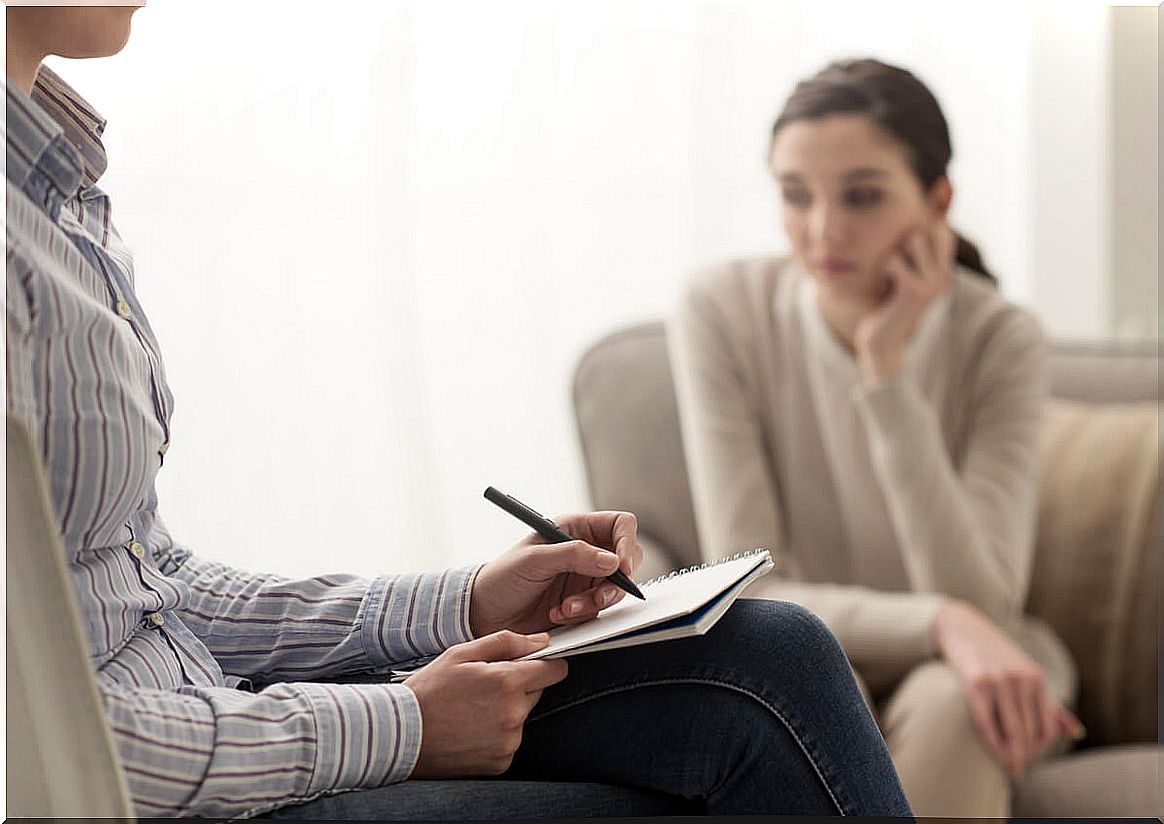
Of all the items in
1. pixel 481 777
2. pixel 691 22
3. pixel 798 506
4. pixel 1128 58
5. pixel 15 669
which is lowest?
pixel 798 506

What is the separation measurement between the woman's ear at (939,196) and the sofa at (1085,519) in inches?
10.5

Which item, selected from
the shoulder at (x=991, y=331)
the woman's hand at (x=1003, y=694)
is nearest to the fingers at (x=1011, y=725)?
the woman's hand at (x=1003, y=694)

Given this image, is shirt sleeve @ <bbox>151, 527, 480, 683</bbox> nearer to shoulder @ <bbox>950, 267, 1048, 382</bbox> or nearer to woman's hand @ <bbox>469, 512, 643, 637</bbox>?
woman's hand @ <bbox>469, 512, 643, 637</bbox>

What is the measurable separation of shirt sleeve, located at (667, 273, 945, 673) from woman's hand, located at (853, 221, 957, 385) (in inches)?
7.2

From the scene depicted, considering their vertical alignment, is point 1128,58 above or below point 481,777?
above

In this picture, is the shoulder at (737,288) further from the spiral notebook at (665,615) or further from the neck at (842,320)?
the spiral notebook at (665,615)

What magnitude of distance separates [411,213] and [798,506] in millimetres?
787

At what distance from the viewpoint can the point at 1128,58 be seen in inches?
75.3

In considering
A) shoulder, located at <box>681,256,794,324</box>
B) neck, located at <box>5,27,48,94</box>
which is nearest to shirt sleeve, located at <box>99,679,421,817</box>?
neck, located at <box>5,27,48,94</box>

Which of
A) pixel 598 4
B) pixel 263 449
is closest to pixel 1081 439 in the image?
pixel 598 4

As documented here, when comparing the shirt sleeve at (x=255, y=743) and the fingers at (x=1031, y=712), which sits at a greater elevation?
the shirt sleeve at (x=255, y=743)

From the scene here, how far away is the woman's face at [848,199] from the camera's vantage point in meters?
1.70

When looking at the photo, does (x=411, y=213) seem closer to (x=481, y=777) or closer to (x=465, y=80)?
(x=465, y=80)

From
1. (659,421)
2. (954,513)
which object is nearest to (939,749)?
(954,513)
